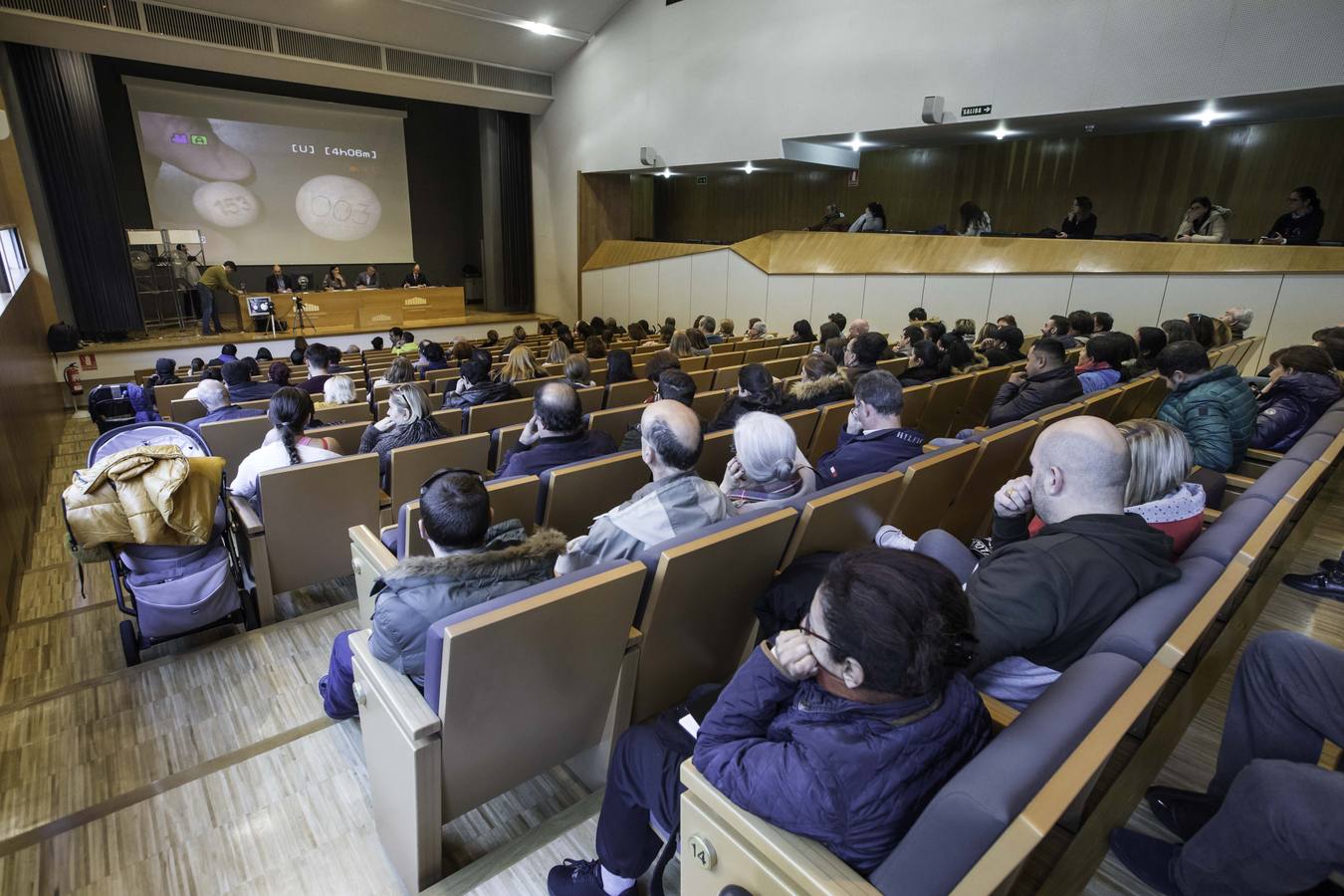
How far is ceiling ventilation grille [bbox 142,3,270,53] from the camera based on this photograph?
337 inches

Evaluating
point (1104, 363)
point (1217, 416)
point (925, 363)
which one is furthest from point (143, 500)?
point (1104, 363)

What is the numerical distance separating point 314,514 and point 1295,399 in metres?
4.67

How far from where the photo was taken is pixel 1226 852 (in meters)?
1.16

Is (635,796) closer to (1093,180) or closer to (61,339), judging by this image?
(61,339)

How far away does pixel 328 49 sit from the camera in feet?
32.3

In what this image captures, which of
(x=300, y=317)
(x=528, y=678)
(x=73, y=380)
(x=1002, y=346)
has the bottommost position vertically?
(x=73, y=380)

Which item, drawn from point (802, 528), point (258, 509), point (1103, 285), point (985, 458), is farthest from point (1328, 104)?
point (258, 509)

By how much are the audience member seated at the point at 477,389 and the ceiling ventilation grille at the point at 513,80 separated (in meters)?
9.46

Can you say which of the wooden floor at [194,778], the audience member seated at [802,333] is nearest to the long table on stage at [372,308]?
the audience member seated at [802,333]

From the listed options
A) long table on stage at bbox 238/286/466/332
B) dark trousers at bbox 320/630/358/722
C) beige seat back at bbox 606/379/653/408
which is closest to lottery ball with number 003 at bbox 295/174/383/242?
long table on stage at bbox 238/286/466/332

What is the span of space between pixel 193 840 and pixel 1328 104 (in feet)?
30.4

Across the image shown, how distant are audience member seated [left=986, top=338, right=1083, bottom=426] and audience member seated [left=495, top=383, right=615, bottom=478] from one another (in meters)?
2.35

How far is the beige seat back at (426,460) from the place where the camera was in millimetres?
2899

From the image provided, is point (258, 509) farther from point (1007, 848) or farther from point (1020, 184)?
point (1020, 184)
